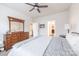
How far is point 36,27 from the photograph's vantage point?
6.21 feet

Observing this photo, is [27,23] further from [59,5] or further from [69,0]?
[69,0]

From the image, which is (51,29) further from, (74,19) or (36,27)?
(74,19)

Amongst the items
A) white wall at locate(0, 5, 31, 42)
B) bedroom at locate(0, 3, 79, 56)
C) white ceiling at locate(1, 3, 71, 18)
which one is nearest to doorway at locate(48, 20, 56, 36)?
bedroom at locate(0, 3, 79, 56)

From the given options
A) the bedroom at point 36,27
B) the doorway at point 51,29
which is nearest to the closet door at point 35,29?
the bedroom at point 36,27

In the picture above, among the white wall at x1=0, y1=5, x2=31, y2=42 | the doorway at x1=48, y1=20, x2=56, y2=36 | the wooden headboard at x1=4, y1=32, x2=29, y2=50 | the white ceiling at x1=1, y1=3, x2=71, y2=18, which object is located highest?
the white ceiling at x1=1, y1=3, x2=71, y2=18

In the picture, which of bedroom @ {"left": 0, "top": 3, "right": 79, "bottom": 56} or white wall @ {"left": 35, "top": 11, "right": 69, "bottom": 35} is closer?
bedroom @ {"left": 0, "top": 3, "right": 79, "bottom": 56}

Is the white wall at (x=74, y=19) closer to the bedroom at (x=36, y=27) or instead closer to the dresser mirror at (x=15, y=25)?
the bedroom at (x=36, y=27)

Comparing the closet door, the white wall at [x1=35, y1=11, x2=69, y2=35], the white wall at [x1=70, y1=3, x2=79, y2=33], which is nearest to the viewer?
the closet door

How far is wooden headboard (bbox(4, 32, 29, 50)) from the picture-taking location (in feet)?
5.74

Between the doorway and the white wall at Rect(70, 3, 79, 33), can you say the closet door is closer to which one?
the doorway

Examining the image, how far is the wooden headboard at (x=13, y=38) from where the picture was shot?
1750mm

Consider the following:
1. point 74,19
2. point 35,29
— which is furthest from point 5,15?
point 74,19

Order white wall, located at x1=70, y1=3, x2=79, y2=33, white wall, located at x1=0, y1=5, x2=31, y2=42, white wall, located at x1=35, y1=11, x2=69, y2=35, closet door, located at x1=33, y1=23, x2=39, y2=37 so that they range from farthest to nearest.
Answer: white wall, located at x1=70, y1=3, x2=79, y2=33
white wall, located at x1=35, y1=11, x2=69, y2=35
closet door, located at x1=33, y1=23, x2=39, y2=37
white wall, located at x1=0, y1=5, x2=31, y2=42

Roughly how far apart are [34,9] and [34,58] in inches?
33.4
